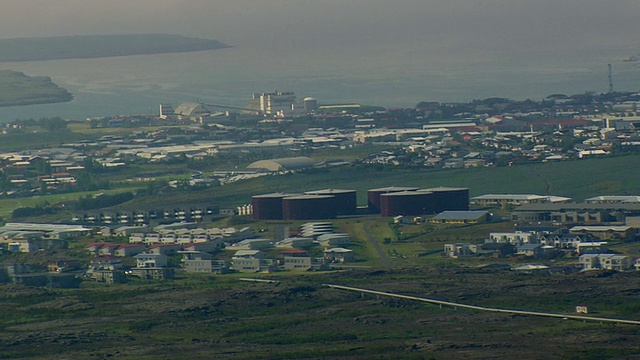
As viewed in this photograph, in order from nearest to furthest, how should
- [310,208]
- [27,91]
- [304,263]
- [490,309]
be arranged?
[490,309]
[304,263]
[310,208]
[27,91]

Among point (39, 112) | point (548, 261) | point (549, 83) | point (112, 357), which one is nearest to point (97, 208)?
point (548, 261)

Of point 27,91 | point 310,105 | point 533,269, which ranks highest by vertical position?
point 27,91

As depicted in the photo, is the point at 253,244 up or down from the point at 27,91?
down

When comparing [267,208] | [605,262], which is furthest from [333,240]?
[605,262]

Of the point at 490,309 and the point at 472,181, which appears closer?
the point at 490,309

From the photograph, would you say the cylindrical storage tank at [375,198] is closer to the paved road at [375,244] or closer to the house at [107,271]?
the paved road at [375,244]

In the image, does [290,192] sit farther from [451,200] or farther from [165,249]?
[165,249]

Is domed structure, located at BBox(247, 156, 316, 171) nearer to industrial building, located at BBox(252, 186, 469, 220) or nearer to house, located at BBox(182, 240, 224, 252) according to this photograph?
industrial building, located at BBox(252, 186, 469, 220)
